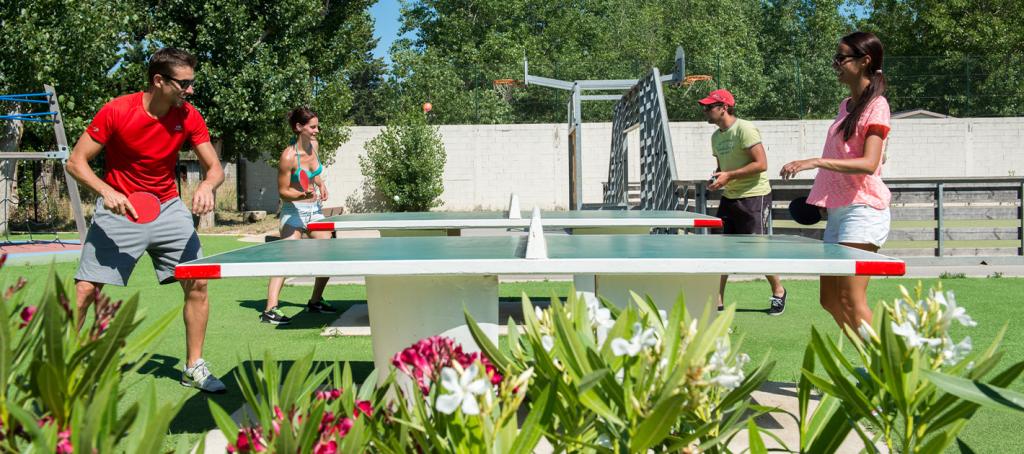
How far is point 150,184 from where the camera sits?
4461 millimetres

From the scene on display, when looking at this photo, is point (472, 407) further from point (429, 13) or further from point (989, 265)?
point (429, 13)

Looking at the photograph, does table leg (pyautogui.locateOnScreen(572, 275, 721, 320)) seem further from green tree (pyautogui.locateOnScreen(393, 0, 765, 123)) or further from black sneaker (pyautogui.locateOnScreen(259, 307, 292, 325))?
green tree (pyautogui.locateOnScreen(393, 0, 765, 123))

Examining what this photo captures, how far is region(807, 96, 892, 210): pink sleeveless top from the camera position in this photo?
13.0ft

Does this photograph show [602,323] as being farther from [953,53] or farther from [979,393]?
[953,53]

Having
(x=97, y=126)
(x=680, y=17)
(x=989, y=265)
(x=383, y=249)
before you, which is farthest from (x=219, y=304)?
(x=680, y=17)

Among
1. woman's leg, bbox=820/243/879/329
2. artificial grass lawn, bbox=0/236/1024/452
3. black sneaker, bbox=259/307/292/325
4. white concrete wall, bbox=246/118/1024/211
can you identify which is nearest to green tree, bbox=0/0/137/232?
white concrete wall, bbox=246/118/1024/211

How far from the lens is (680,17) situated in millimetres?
57656

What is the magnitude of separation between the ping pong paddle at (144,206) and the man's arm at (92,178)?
10 cm

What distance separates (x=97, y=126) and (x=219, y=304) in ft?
12.8

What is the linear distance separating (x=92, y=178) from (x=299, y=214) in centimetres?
288

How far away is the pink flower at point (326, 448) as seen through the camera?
144 centimetres

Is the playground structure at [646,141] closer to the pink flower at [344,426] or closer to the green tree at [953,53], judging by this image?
the pink flower at [344,426]

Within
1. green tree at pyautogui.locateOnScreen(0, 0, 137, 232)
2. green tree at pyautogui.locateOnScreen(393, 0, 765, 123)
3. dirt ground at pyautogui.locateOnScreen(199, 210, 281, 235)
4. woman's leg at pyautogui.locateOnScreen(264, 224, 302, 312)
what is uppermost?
green tree at pyautogui.locateOnScreen(393, 0, 765, 123)

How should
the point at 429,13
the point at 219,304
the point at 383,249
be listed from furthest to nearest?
the point at 429,13 < the point at 219,304 < the point at 383,249
